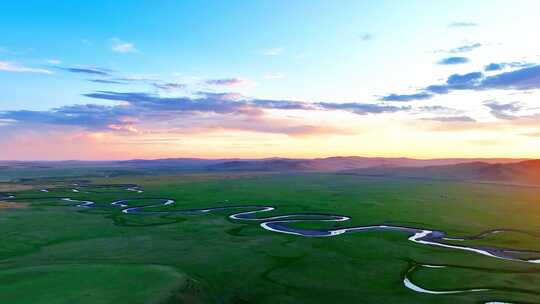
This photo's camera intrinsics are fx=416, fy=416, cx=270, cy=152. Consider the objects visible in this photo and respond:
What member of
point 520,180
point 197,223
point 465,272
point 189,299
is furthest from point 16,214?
point 520,180

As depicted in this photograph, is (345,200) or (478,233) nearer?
(478,233)

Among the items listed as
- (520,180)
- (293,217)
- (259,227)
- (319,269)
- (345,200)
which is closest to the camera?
(319,269)

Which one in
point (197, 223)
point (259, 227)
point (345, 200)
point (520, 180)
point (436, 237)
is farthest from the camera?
point (520, 180)

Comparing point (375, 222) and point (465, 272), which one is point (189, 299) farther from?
point (375, 222)

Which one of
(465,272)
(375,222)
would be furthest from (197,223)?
(465,272)

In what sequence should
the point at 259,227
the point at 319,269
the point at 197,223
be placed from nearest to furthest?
the point at 319,269 < the point at 259,227 < the point at 197,223

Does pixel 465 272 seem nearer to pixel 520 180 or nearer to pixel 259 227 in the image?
pixel 259 227
